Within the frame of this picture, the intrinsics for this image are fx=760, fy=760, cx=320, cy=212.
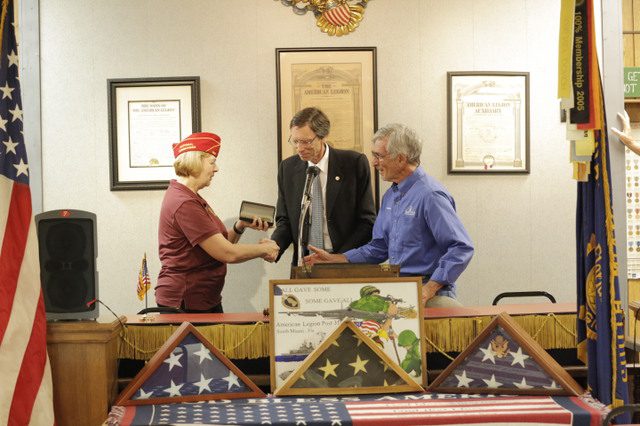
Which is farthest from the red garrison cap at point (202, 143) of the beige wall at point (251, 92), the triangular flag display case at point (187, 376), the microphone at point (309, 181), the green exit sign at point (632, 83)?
the green exit sign at point (632, 83)

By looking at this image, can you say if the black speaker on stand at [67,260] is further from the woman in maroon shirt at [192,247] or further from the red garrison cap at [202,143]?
the red garrison cap at [202,143]

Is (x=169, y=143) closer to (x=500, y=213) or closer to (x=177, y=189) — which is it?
(x=177, y=189)

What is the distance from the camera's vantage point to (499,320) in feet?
9.05

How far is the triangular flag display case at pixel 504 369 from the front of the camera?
2.68 m

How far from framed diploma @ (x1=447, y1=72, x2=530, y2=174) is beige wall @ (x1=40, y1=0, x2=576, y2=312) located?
0.06 m

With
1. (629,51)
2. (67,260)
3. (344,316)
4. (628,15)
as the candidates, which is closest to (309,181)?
(344,316)

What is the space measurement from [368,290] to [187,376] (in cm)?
72

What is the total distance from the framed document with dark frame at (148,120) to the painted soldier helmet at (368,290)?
221cm

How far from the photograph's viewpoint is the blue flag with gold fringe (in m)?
2.61

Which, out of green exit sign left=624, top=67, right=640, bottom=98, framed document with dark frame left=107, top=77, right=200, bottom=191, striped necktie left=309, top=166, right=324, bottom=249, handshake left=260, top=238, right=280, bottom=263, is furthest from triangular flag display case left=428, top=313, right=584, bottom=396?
green exit sign left=624, top=67, right=640, bottom=98

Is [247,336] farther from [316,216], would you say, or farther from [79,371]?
[316,216]

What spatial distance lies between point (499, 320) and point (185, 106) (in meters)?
2.66

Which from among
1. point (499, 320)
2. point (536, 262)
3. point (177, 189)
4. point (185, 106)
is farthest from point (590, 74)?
point (185, 106)

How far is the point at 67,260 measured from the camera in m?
2.65
